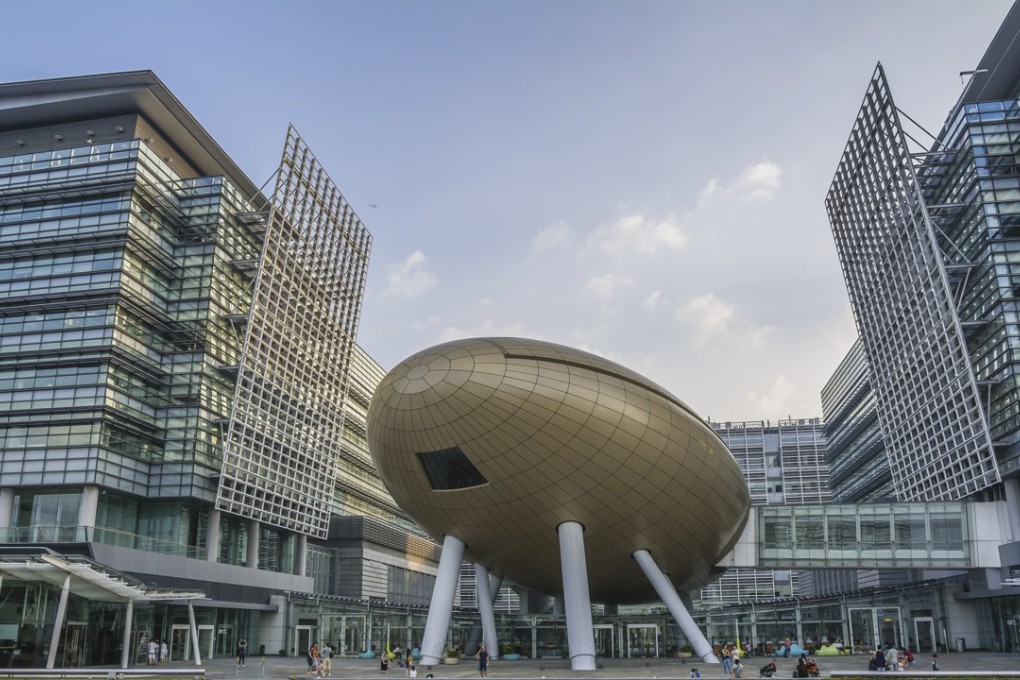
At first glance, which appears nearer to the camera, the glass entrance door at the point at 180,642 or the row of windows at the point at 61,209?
the glass entrance door at the point at 180,642

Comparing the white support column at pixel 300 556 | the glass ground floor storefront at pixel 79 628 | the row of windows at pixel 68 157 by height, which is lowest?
the glass ground floor storefront at pixel 79 628

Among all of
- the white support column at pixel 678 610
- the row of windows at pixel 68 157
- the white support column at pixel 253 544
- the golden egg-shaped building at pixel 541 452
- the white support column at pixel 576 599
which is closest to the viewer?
the golden egg-shaped building at pixel 541 452

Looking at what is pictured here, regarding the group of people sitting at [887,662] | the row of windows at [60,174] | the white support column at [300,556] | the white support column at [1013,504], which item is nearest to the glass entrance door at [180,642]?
the white support column at [300,556]

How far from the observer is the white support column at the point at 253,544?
61.6 m

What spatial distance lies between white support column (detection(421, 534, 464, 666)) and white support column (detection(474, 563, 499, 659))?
366 cm

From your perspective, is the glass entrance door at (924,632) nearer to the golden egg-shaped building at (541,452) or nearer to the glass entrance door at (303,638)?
the golden egg-shaped building at (541,452)

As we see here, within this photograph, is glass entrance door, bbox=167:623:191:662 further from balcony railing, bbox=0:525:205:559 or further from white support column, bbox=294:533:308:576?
white support column, bbox=294:533:308:576

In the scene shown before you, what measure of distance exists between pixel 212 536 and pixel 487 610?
24211mm

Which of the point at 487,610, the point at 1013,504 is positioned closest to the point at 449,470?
the point at 487,610

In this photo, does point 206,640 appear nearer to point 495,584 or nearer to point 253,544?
point 253,544

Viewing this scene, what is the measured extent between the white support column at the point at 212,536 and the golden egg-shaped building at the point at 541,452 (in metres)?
24.0

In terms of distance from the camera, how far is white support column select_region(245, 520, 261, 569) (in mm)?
61594

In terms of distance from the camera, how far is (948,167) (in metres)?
55.2

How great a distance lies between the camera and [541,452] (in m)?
32.7
